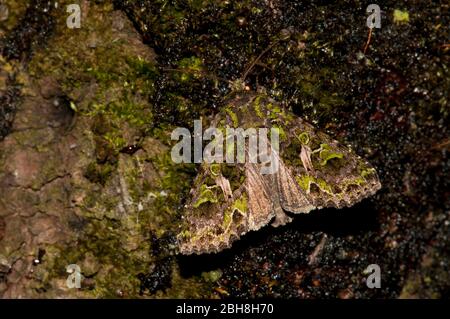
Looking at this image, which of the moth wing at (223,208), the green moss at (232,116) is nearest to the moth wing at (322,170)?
the moth wing at (223,208)

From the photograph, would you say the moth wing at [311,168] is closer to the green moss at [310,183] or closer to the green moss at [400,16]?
the green moss at [310,183]

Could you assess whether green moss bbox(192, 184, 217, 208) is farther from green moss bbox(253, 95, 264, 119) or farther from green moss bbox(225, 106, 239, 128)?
green moss bbox(253, 95, 264, 119)

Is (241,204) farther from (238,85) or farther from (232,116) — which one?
(238,85)

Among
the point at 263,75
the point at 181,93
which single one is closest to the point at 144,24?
the point at 181,93

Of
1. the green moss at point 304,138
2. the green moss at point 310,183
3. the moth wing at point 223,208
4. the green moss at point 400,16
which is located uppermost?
the green moss at point 400,16

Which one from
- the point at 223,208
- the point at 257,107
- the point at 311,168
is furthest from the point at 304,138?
the point at 223,208

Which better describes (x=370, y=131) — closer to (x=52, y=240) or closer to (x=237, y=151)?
(x=237, y=151)
